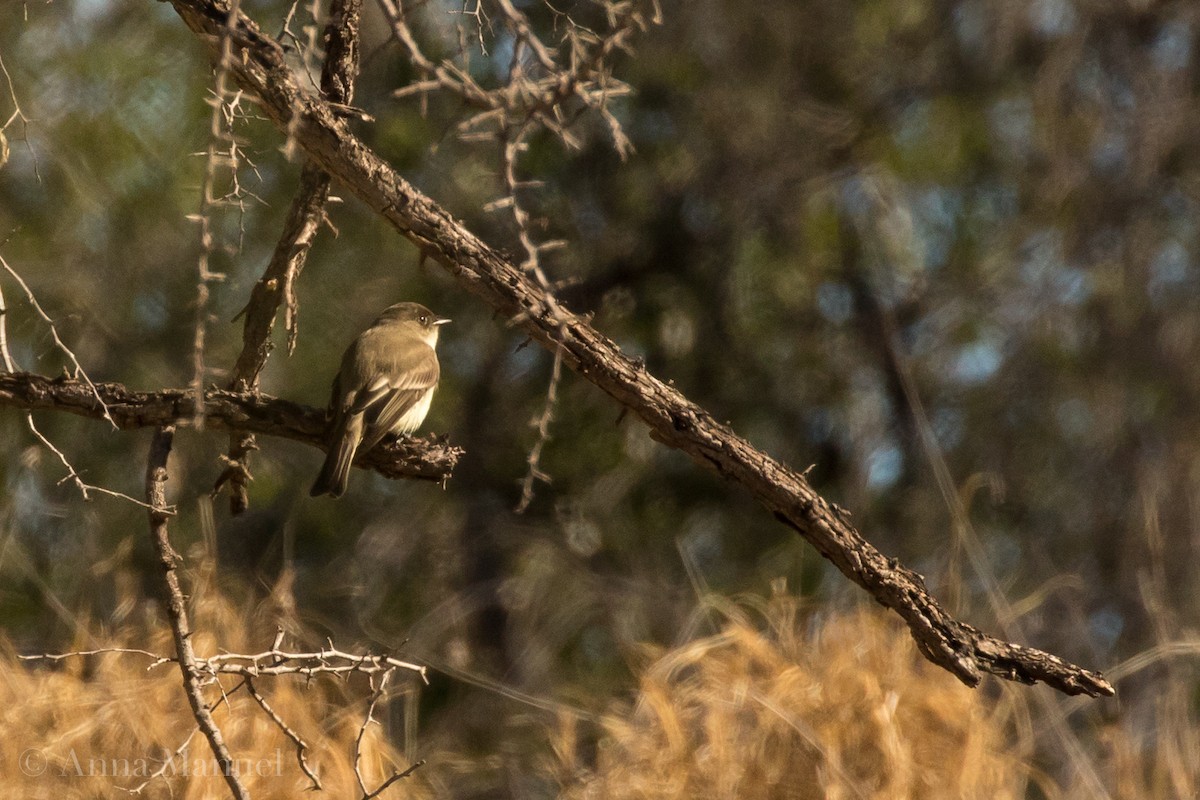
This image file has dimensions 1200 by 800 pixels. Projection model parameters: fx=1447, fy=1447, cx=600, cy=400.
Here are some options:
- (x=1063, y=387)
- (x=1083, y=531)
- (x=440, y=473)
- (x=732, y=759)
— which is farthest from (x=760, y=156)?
(x=440, y=473)

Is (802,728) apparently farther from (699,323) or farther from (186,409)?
(699,323)

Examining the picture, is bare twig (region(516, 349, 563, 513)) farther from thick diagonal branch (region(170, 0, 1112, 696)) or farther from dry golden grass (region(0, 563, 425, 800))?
dry golden grass (region(0, 563, 425, 800))

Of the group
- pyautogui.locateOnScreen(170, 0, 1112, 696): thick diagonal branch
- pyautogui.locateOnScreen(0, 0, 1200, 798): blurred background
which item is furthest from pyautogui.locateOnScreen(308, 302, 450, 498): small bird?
pyautogui.locateOnScreen(0, 0, 1200, 798): blurred background

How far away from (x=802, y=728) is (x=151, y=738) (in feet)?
8.31

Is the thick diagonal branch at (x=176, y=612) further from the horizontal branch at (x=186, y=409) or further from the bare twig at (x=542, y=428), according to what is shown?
the bare twig at (x=542, y=428)

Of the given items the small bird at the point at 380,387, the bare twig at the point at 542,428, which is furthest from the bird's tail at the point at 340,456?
the bare twig at the point at 542,428

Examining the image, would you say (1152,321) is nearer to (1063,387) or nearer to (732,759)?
(1063,387)

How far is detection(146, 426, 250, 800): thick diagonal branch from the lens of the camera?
3.17 m

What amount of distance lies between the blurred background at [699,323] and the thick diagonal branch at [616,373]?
19.5ft

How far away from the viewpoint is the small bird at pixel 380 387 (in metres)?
4.40

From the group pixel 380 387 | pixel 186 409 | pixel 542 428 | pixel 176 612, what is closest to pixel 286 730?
pixel 176 612

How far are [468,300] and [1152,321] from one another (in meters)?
5.76

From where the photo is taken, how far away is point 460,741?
33.8ft

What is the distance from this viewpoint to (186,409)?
3.40 m
